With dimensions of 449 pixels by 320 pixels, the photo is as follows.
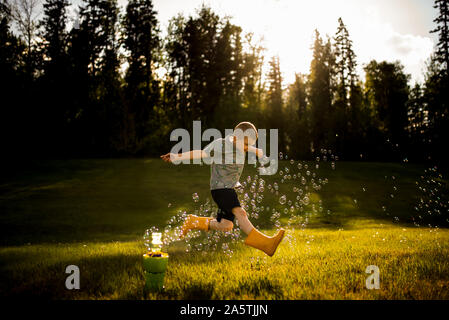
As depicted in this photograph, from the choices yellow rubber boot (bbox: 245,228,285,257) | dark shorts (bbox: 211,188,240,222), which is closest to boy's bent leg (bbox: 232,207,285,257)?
yellow rubber boot (bbox: 245,228,285,257)

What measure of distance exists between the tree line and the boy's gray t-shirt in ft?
108

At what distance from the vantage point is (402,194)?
2514 cm

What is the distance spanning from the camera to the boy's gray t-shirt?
229 inches

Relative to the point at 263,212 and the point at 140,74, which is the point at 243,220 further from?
the point at 140,74

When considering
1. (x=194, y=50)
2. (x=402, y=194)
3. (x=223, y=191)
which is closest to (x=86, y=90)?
(x=194, y=50)

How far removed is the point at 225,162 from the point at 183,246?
427cm

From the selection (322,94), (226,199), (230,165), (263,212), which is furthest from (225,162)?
(322,94)

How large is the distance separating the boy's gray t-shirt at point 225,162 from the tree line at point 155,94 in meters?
32.8

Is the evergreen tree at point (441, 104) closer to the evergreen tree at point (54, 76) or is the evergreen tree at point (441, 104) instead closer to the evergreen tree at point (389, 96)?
the evergreen tree at point (389, 96)

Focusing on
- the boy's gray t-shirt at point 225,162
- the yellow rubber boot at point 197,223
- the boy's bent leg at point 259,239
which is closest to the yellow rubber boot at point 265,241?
the boy's bent leg at point 259,239

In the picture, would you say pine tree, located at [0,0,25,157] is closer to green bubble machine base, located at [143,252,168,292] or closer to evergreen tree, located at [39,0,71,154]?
evergreen tree, located at [39,0,71,154]

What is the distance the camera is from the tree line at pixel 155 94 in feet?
125

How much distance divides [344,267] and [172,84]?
41427 millimetres
